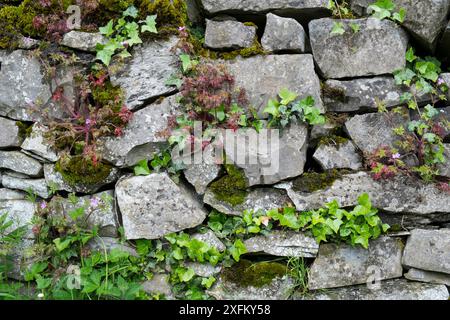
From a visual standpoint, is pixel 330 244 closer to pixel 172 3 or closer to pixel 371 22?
pixel 371 22

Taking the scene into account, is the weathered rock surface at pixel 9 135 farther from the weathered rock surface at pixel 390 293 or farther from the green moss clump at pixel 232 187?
the weathered rock surface at pixel 390 293

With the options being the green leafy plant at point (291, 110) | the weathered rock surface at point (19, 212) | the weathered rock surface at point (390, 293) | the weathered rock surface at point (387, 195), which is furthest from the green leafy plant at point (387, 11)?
the weathered rock surface at point (19, 212)

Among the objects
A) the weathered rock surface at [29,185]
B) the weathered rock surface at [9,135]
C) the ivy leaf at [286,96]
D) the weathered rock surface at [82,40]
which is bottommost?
the weathered rock surface at [29,185]

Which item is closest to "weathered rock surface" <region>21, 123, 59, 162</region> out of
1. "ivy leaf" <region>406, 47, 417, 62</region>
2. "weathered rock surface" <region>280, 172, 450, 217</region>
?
"weathered rock surface" <region>280, 172, 450, 217</region>

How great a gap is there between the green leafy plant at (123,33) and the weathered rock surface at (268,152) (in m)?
1.14

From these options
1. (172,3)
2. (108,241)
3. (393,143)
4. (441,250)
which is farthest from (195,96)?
(441,250)

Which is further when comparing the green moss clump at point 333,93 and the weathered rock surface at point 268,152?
the green moss clump at point 333,93

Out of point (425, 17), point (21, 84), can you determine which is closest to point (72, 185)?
point (21, 84)

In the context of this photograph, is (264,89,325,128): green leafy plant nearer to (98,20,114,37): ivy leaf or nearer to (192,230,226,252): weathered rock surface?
(192,230,226,252): weathered rock surface

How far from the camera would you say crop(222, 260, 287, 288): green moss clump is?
3764mm

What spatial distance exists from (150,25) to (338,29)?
1620 millimetres

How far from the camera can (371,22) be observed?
13.1 ft

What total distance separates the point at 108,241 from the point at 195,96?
1.45 m

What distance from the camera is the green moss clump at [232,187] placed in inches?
151
